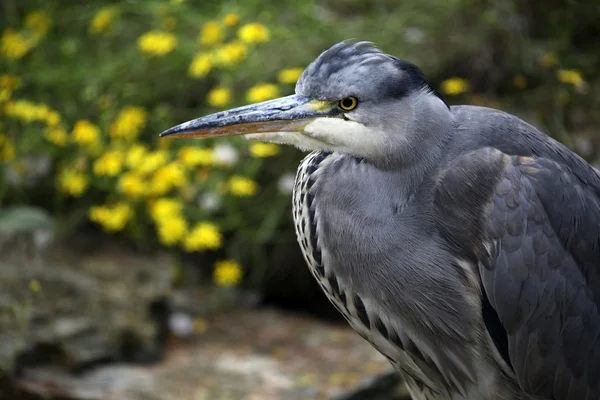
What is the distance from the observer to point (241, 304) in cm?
464

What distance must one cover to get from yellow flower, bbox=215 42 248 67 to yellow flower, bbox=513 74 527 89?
1.85 meters

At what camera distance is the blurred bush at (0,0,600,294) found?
4312 mm

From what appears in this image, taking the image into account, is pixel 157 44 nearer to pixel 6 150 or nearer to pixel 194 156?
pixel 194 156

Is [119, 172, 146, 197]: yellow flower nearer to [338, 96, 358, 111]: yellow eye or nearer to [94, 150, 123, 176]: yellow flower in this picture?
[94, 150, 123, 176]: yellow flower

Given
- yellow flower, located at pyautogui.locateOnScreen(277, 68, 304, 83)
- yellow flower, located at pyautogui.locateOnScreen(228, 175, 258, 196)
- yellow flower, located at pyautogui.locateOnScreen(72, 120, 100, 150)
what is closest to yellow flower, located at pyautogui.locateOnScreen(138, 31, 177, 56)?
yellow flower, located at pyautogui.locateOnScreen(72, 120, 100, 150)

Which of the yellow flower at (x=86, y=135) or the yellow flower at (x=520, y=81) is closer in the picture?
the yellow flower at (x=86, y=135)

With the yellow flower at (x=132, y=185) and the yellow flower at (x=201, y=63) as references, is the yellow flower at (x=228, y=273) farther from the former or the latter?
the yellow flower at (x=201, y=63)

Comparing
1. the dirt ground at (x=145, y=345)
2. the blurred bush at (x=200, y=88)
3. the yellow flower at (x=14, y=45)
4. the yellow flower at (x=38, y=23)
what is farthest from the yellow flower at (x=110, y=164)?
the yellow flower at (x=38, y=23)

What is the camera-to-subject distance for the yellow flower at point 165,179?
4.16 meters

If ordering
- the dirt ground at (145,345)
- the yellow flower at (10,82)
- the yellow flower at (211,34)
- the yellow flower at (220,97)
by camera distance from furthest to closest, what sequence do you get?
the yellow flower at (10,82) → the yellow flower at (211,34) → the yellow flower at (220,97) → the dirt ground at (145,345)

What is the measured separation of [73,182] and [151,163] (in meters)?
0.48

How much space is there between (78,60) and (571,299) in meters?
3.63

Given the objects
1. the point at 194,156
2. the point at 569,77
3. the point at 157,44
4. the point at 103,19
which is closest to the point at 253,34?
the point at 157,44

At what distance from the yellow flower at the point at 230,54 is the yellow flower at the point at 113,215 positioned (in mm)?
952
